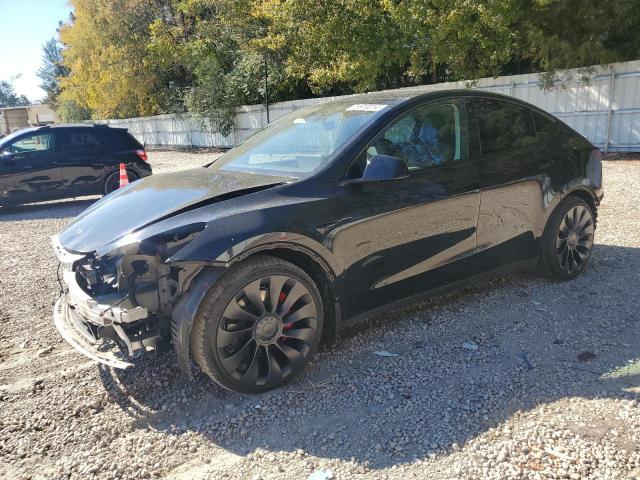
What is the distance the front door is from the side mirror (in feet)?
0.42

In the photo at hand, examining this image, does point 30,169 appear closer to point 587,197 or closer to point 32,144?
point 32,144

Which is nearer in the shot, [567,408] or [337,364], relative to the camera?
[567,408]

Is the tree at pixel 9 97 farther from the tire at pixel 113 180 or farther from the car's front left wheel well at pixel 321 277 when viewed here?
the car's front left wheel well at pixel 321 277

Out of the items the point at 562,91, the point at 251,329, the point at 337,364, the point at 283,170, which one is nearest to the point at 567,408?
the point at 337,364

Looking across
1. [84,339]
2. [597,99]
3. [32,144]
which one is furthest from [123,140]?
[597,99]

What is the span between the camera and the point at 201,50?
25.0 meters

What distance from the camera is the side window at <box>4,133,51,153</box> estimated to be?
9.79m

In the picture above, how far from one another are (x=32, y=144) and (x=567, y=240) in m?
9.65

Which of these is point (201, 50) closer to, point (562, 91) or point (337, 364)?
point (562, 91)

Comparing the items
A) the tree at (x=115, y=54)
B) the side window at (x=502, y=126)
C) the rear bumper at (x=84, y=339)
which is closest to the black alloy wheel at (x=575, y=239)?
the side window at (x=502, y=126)

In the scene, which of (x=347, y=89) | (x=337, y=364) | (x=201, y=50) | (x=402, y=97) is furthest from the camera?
(x=201, y=50)

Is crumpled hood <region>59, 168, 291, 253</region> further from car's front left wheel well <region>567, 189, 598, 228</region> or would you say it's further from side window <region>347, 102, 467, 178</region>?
car's front left wheel well <region>567, 189, 598, 228</region>

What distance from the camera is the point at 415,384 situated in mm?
3143

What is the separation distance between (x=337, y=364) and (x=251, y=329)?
759mm
